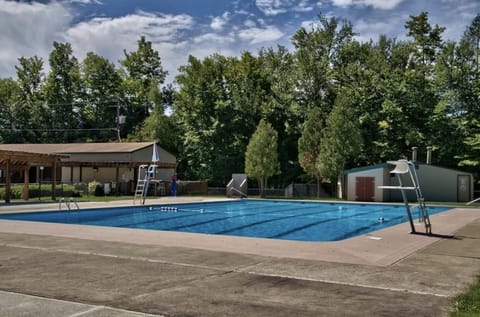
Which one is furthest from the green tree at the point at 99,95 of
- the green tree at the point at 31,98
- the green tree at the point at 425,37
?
the green tree at the point at 425,37

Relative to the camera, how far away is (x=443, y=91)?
3534 centimetres

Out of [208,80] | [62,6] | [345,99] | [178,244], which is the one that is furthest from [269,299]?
[208,80]

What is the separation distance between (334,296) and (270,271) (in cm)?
159

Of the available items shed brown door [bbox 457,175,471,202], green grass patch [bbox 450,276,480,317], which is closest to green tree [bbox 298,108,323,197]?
shed brown door [bbox 457,175,471,202]

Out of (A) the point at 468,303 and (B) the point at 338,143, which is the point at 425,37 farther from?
(A) the point at 468,303

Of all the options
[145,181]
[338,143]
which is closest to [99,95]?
[338,143]

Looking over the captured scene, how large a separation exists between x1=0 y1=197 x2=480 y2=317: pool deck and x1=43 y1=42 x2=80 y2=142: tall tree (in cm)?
4163

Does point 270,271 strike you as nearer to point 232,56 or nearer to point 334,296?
point 334,296

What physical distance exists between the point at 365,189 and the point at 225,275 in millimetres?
24720

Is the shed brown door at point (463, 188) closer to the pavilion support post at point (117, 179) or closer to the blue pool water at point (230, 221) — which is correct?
the blue pool water at point (230, 221)

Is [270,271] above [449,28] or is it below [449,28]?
below

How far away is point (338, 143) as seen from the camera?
32281 millimetres

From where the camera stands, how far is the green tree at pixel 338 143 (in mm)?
32156

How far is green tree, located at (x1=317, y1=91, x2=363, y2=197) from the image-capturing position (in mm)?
32156
